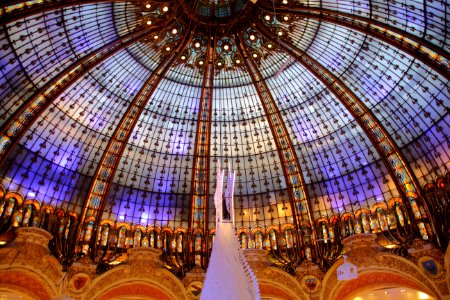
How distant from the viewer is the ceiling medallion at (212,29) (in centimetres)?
2250

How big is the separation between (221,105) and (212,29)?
557 centimetres

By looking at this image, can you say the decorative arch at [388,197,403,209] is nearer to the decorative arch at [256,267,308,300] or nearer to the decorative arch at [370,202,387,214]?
the decorative arch at [370,202,387,214]

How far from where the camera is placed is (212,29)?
78.3ft

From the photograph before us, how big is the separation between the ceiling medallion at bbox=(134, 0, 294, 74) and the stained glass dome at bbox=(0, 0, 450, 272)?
→ 3.6 inches

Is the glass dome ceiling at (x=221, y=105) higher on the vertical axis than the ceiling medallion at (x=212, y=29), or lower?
lower

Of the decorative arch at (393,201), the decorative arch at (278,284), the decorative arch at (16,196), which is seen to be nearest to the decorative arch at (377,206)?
the decorative arch at (393,201)

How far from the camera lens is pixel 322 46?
77.7 feet

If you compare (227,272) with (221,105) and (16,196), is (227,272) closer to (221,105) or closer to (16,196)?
(16,196)

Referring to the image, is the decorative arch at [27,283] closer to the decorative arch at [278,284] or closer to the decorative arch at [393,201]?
the decorative arch at [278,284]

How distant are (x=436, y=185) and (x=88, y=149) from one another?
21.1 m

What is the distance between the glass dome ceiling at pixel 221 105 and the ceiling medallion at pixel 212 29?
8cm

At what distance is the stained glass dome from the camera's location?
20.9 meters

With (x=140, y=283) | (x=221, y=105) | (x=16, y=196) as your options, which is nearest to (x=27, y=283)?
(x=16, y=196)

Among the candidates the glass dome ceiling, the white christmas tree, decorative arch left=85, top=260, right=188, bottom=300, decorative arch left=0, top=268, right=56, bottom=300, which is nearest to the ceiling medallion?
the glass dome ceiling
